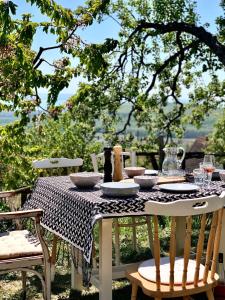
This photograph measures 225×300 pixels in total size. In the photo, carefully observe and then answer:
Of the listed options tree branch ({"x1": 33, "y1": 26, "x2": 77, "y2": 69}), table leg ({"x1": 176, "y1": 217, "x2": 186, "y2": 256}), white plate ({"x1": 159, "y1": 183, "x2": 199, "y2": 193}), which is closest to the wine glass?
white plate ({"x1": 159, "y1": 183, "x2": 199, "y2": 193})

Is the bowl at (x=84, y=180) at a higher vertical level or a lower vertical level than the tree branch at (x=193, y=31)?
lower

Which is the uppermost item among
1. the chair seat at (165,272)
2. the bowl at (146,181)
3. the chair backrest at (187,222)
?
the bowl at (146,181)

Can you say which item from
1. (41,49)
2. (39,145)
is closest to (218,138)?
(39,145)

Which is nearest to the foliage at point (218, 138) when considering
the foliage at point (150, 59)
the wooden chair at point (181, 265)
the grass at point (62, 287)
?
the foliage at point (150, 59)

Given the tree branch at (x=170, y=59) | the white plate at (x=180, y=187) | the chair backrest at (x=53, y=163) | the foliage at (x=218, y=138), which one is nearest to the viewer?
the white plate at (x=180, y=187)

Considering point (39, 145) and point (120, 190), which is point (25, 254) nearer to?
point (120, 190)

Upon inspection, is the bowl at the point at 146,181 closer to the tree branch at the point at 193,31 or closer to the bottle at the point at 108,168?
the bottle at the point at 108,168

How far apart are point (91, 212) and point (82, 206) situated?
13 centimetres

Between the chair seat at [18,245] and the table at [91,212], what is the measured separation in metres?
0.14

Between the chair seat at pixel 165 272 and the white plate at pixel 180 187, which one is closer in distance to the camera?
the chair seat at pixel 165 272

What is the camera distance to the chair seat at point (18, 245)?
8.67 feet

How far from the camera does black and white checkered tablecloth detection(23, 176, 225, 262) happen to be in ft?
8.11

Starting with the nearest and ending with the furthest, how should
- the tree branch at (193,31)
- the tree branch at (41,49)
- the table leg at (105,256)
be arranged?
the table leg at (105,256), the tree branch at (41,49), the tree branch at (193,31)

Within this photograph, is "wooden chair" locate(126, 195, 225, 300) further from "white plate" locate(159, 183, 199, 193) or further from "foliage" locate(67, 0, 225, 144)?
"foliage" locate(67, 0, 225, 144)
